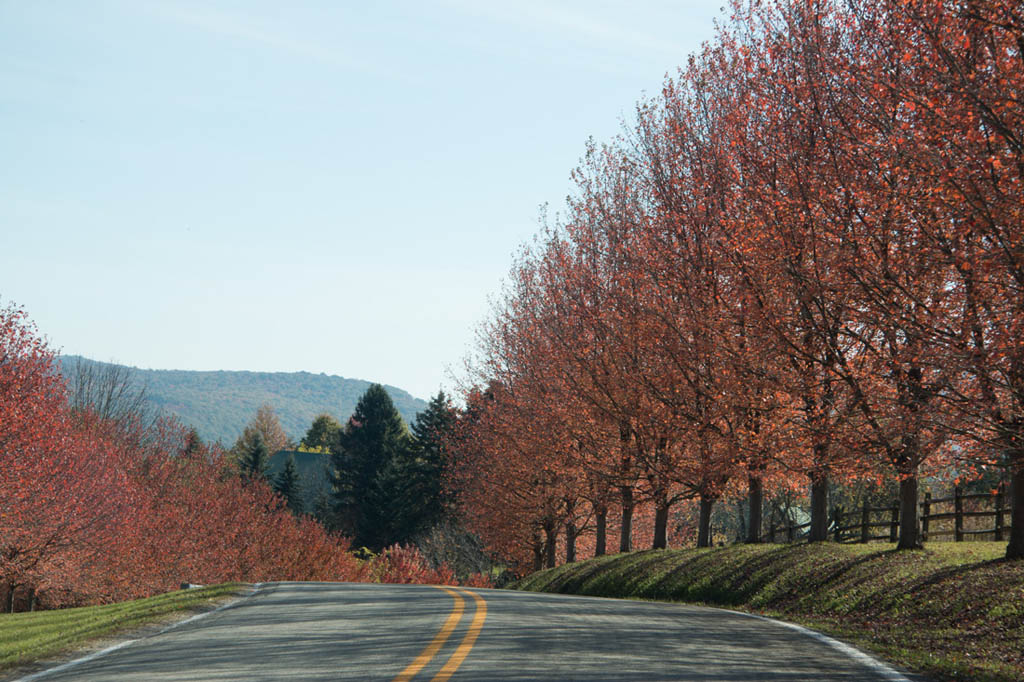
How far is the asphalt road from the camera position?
779 cm

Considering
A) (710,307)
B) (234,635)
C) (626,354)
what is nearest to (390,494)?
(626,354)

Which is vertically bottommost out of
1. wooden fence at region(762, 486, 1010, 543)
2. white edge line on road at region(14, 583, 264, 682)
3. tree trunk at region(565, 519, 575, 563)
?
tree trunk at region(565, 519, 575, 563)

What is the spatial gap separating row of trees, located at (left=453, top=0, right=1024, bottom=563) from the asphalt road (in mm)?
4304

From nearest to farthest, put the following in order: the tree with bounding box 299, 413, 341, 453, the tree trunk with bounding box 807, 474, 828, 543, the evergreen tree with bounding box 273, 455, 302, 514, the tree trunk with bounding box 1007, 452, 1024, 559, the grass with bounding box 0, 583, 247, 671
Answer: the grass with bounding box 0, 583, 247, 671 → the tree trunk with bounding box 1007, 452, 1024, 559 → the tree trunk with bounding box 807, 474, 828, 543 → the evergreen tree with bounding box 273, 455, 302, 514 → the tree with bounding box 299, 413, 341, 453

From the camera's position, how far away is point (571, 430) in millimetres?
28875

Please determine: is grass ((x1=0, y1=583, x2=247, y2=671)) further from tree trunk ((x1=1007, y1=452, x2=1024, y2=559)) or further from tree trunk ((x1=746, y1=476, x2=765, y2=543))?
tree trunk ((x1=1007, y1=452, x2=1024, y2=559))

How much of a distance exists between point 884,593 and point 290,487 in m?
69.4

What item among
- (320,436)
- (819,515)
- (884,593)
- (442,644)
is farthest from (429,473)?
(442,644)

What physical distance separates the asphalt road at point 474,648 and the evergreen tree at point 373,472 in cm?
6097

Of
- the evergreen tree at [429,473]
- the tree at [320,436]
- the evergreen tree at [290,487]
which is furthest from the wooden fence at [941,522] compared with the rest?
the tree at [320,436]

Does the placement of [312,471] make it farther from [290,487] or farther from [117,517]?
[117,517]

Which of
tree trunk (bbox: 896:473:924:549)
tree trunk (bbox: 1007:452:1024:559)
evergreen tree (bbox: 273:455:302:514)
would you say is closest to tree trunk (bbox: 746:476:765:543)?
tree trunk (bbox: 896:473:924:549)

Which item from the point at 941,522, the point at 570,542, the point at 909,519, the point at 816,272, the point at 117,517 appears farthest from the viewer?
the point at 570,542

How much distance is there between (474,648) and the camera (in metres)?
8.91
